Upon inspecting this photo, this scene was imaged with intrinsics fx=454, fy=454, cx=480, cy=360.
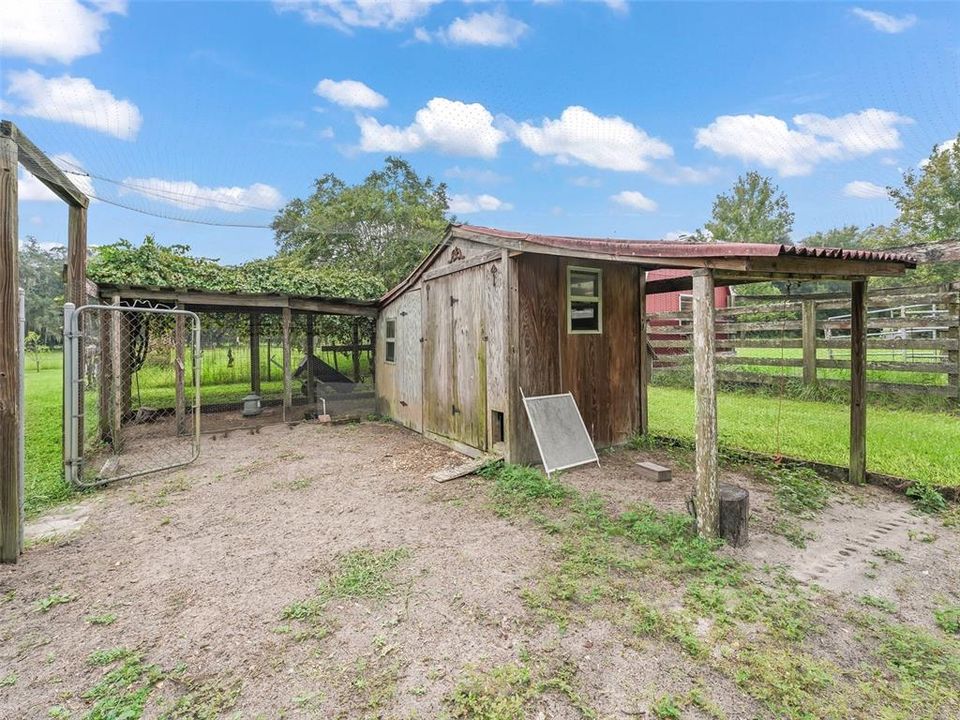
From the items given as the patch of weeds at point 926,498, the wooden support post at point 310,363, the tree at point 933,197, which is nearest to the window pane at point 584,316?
the patch of weeds at point 926,498

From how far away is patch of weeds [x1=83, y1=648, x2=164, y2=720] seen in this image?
169 centimetres

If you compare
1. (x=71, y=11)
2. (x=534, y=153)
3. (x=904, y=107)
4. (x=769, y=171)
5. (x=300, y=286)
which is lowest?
(x=300, y=286)

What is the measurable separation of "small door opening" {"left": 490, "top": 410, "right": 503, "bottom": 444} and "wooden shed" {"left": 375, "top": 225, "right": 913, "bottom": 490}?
0.4 inches

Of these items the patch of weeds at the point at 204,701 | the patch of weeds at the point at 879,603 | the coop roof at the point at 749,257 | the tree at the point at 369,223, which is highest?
the tree at the point at 369,223

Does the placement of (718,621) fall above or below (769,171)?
below

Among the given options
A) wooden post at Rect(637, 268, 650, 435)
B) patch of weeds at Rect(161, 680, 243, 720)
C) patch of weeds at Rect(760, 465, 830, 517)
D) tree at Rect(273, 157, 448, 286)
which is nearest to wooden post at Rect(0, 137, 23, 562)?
patch of weeds at Rect(161, 680, 243, 720)

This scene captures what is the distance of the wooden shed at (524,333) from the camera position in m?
4.67

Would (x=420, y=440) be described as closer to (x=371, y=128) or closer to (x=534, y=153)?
(x=534, y=153)

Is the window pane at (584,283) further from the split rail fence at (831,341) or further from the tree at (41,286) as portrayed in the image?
the tree at (41,286)

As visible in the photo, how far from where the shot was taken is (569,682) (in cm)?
183

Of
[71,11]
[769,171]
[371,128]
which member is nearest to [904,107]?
[71,11]

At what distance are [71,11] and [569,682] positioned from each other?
326 inches

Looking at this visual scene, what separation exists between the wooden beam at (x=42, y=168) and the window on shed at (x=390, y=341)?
13.0 feet

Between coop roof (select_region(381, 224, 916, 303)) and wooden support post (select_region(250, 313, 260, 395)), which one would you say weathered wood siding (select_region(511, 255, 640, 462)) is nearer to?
coop roof (select_region(381, 224, 916, 303))
